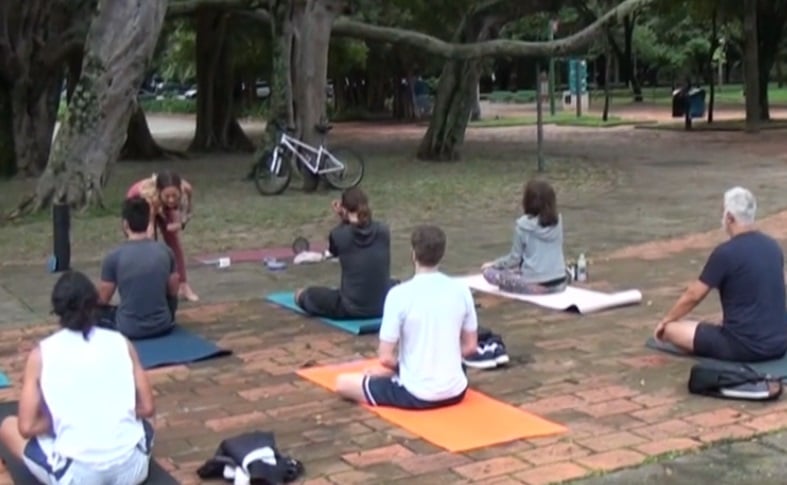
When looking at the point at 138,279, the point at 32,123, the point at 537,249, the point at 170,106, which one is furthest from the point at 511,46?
the point at 170,106

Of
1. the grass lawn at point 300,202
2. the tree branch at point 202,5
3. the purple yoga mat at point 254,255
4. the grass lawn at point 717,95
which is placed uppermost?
the tree branch at point 202,5

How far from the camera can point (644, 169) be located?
20.8 metres

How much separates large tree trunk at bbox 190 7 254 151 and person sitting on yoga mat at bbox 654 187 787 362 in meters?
23.1

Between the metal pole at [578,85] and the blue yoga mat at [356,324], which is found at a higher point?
the metal pole at [578,85]

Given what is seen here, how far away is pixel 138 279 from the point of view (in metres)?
7.81

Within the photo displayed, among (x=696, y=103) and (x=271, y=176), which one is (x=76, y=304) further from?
(x=696, y=103)

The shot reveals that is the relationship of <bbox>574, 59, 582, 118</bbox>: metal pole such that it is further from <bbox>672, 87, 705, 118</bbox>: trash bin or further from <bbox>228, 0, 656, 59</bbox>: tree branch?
<bbox>228, 0, 656, 59</bbox>: tree branch

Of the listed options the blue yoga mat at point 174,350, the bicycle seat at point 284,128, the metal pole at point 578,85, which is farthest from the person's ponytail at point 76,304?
the metal pole at point 578,85

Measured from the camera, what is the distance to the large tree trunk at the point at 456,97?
2333cm

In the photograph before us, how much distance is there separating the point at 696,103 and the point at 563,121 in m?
4.80

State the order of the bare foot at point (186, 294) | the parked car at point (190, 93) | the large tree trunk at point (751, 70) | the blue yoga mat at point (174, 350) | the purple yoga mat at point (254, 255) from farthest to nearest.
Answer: the parked car at point (190, 93), the large tree trunk at point (751, 70), the purple yoga mat at point (254, 255), the bare foot at point (186, 294), the blue yoga mat at point (174, 350)

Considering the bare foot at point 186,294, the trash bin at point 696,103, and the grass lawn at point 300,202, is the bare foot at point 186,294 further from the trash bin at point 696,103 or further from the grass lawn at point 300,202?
the trash bin at point 696,103

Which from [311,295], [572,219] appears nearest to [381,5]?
[572,219]

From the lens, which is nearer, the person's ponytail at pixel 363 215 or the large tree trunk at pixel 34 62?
the person's ponytail at pixel 363 215
